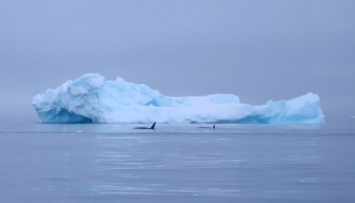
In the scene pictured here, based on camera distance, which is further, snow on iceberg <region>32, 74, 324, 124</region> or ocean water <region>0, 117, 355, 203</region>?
snow on iceberg <region>32, 74, 324, 124</region>

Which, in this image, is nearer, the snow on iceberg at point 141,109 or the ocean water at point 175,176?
the ocean water at point 175,176

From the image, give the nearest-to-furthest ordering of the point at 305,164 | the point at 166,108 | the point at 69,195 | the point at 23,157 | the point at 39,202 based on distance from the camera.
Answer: the point at 39,202 < the point at 69,195 < the point at 305,164 < the point at 23,157 < the point at 166,108

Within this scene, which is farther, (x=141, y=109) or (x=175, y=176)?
(x=141, y=109)

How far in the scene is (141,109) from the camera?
4372 centimetres

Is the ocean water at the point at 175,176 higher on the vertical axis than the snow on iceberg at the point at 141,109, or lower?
lower

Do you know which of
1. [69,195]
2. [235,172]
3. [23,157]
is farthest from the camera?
[23,157]

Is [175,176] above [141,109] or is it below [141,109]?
below

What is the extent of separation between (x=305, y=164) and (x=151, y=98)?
3186 cm

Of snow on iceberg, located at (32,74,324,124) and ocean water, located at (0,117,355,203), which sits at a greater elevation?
snow on iceberg, located at (32,74,324,124)

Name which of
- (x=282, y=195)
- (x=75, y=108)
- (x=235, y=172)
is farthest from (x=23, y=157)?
(x=75, y=108)

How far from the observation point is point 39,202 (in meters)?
9.55

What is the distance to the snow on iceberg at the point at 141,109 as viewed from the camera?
132 ft

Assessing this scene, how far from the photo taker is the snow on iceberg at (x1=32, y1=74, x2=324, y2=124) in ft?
132

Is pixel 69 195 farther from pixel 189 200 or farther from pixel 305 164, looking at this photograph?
pixel 305 164
